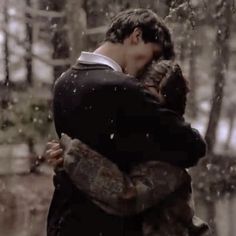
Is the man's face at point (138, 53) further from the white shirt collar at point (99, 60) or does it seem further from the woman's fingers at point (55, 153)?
the woman's fingers at point (55, 153)

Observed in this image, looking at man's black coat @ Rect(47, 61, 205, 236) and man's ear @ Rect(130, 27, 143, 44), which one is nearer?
man's black coat @ Rect(47, 61, 205, 236)

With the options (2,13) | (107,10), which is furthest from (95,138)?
(2,13)

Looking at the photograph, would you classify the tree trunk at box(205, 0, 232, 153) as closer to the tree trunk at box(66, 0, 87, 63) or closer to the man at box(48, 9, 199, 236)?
the tree trunk at box(66, 0, 87, 63)

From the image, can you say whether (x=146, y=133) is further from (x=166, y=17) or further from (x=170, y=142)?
(x=166, y=17)

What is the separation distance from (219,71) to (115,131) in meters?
5.89

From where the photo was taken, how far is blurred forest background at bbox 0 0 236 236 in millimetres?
7328

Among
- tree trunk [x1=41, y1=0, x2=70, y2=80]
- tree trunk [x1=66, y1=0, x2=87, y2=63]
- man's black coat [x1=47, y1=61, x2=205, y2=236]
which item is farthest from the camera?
tree trunk [x1=41, y1=0, x2=70, y2=80]

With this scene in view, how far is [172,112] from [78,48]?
223 inches

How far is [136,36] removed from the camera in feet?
7.61

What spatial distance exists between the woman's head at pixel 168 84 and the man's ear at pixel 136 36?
0.10m

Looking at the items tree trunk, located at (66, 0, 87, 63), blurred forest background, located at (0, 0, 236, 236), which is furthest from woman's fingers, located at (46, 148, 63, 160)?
tree trunk, located at (66, 0, 87, 63)

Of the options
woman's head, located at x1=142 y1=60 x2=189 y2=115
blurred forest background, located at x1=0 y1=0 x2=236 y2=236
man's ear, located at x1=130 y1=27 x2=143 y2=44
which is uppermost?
man's ear, located at x1=130 y1=27 x2=143 y2=44

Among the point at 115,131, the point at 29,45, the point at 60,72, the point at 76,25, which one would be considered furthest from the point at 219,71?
the point at 115,131

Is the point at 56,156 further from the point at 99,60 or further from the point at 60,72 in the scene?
the point at 60,72
